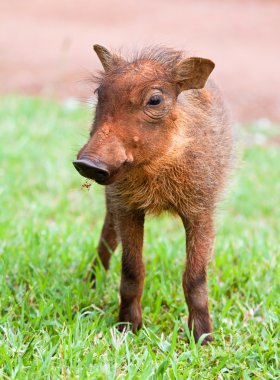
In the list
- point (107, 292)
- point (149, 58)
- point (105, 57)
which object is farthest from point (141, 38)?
point (149, 58)

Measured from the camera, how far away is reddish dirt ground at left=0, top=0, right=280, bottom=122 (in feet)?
46.8

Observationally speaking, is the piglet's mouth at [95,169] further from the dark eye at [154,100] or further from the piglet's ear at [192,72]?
the piglet's ear at [192,72]

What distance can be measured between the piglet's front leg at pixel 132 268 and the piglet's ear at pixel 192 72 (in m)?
0.84

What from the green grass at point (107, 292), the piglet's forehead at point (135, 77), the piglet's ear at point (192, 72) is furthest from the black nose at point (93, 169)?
the green grass at point (107, 292)

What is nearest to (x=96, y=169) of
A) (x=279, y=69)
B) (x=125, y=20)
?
(x=279, y=69)

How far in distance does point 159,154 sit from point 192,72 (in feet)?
1.54

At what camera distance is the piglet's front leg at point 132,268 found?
4.16 m

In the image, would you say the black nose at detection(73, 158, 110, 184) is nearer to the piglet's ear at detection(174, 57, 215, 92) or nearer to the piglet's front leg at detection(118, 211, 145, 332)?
the piglet's ear at detection(174, 57, 215, 92)

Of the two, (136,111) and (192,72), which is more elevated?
(192,72)

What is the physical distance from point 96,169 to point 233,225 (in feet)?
13.2

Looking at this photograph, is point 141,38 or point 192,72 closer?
point 192,72

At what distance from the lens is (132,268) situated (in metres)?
4.19

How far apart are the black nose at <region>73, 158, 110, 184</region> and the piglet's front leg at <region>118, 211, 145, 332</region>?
0.92 metres

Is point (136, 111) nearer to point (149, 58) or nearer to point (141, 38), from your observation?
point (149, 58)
